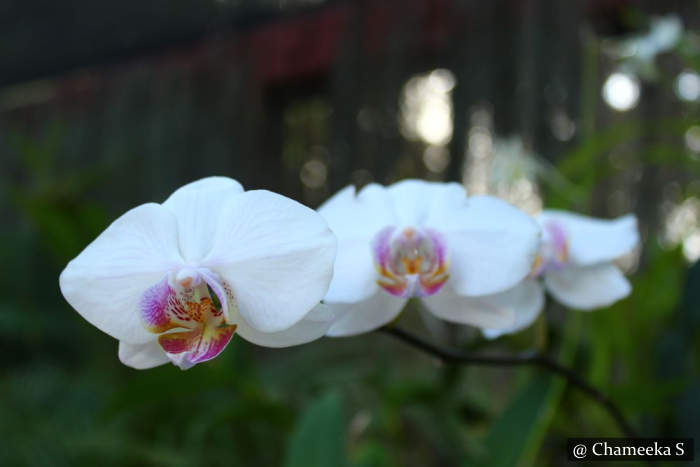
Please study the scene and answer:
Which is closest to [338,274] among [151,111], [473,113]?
[473,113]

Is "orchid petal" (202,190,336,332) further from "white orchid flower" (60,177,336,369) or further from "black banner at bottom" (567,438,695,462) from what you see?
"black banner at bottom" (567,438,695,462)

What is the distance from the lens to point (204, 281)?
0.25 metres

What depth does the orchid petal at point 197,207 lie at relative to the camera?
0.25 meters

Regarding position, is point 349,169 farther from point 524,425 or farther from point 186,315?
point 186,315

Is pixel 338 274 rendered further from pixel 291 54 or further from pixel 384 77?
pixel 291 54

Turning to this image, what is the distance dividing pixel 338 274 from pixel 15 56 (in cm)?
217

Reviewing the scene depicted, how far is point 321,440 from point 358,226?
222 mm

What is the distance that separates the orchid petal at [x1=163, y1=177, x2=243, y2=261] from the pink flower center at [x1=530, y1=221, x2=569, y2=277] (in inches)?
6.5

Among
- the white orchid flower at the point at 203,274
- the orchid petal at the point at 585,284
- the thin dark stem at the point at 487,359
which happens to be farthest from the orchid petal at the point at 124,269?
the orchid petal at the point at 585,284

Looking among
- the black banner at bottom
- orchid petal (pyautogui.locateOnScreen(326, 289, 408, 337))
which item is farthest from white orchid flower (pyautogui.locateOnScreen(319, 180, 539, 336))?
the black banner at bottom

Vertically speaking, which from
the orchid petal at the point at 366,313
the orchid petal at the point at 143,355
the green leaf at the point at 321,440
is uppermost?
the orchid petal at the point at 143,355

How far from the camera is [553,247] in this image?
1.12 ft

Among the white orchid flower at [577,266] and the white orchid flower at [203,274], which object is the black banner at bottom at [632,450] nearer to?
the white orchid flower at [577,266]

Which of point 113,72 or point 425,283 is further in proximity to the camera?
point 113,72
